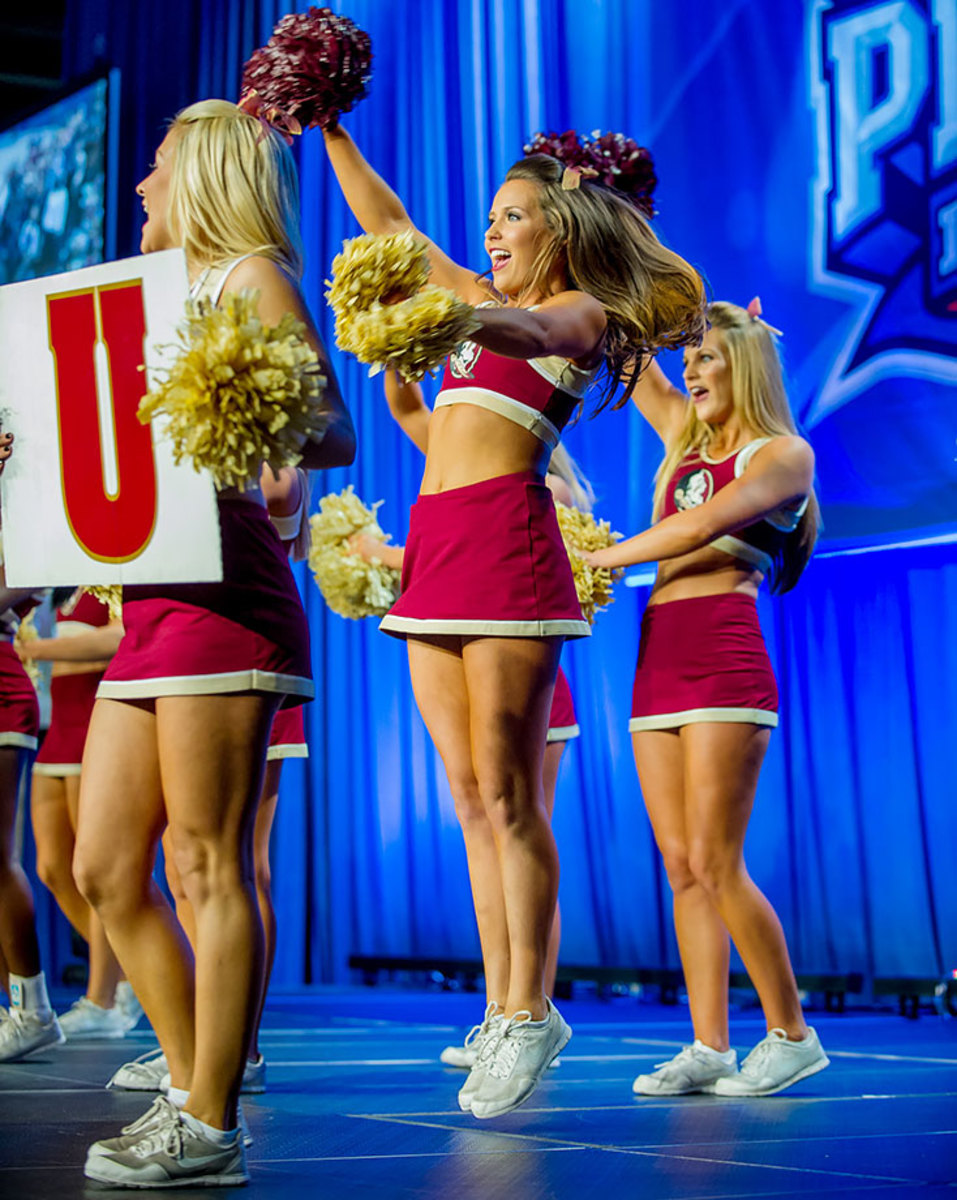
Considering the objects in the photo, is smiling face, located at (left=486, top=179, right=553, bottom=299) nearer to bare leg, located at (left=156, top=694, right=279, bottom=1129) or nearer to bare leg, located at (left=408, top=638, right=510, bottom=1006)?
bare leg, located at (left=408, top=638, right=510, bottom=1006)

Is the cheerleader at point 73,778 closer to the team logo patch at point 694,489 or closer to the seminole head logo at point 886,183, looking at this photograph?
the team logo patch at point 694,489

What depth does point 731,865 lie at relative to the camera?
11.5 ft

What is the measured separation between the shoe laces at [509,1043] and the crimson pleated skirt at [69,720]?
271 centimetres

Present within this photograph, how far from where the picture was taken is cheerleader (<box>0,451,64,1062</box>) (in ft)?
13.0

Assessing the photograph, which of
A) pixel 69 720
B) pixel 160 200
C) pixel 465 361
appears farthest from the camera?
pixel 69 720

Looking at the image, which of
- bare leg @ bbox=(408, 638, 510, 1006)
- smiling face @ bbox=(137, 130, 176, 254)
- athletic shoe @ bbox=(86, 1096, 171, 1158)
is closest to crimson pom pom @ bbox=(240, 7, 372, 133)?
smiling face @ bbox=(137, 130, 176, 254)

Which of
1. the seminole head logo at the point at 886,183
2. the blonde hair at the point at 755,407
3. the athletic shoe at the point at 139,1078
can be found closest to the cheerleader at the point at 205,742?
the athletic shoe at the point at 139,1078

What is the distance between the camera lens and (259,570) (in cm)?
228

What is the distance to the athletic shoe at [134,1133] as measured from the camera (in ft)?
6.89

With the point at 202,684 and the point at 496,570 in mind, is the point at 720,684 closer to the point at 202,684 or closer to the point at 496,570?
the point at 496,570

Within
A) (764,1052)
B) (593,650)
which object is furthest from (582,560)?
(593,650)

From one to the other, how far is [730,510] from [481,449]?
86cm

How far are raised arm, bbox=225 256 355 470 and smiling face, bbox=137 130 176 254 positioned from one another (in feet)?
0.67

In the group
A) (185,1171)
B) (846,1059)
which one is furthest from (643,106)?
(185,1171)
